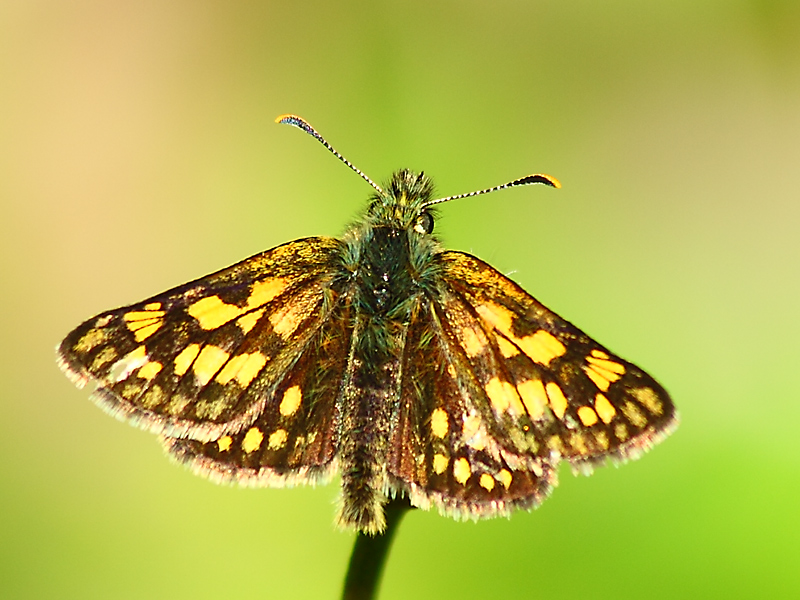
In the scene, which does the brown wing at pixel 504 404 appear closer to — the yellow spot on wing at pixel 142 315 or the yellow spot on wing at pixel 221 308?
the yellow spot on wing at pixel 221 308

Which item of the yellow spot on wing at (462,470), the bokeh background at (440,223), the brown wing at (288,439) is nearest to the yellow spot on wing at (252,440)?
the brown wing at (288,439)

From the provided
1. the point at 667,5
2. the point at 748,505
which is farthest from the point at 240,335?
the point at 667,5

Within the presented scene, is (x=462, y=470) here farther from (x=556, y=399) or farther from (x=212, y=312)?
(x=212, y=312)

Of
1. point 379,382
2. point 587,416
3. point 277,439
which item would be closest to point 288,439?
point 277,439

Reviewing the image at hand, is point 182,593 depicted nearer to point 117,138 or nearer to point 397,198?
point 397,198

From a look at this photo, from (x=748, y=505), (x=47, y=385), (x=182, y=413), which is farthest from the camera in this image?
(x=47, y=385)

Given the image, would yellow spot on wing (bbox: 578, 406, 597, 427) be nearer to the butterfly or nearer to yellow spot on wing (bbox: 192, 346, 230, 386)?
the butterfly

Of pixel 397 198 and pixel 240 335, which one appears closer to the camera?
pixel 240 335
